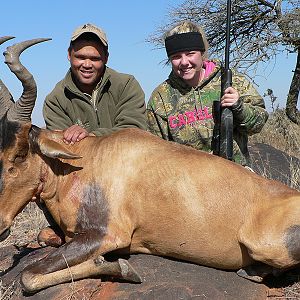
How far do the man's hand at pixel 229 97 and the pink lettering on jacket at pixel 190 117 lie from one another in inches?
22.2

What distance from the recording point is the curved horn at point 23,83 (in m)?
4.93

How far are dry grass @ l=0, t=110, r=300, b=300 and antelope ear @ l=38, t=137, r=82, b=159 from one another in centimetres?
126

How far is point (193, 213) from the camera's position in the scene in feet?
17.1

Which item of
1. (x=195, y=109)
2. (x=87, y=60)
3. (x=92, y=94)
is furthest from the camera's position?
(x=195, y=109)

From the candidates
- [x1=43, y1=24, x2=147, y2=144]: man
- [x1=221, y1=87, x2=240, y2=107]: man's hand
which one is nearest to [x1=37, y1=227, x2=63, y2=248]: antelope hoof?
[x1=43, y1=24, x2=147, y2=144]: man

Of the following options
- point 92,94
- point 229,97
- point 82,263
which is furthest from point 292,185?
point 82,263

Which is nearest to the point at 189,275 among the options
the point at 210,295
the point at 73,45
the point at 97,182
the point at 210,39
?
the point at 210,295

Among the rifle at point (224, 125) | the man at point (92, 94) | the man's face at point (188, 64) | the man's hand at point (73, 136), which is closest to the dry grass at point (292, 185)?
the man's hand at point (73, 136)

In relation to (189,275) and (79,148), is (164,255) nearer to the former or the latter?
(189,275)

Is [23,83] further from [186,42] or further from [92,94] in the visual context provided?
[186,42]

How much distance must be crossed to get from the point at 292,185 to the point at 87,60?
3.86 metres

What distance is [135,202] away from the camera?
516 cm

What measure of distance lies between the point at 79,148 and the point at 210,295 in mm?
1832

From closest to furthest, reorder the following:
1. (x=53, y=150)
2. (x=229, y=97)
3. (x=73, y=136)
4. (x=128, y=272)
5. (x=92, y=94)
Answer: (x=128, y=272)
(x=53, y=150)
(x=73, y=136)
(x=229, y=97)
(x=92, y=94)
